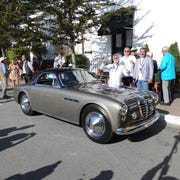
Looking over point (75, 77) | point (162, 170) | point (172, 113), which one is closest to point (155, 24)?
point (172, 113)

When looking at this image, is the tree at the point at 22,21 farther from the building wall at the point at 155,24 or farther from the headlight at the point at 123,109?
the headlight at the point at 123,109

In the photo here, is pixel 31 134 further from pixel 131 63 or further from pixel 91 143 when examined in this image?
pixel 131 63

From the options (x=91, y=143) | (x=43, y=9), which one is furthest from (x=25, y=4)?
(x=91, y=143)

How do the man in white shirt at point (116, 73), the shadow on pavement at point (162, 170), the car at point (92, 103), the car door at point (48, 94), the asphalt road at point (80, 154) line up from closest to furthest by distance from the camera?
the shadow on pavement at point (162, 170), the asphalt road at point (80, 154), the car at point (92, 103), the car door at point (48, 94), the man in white shirt at point (116, 73)

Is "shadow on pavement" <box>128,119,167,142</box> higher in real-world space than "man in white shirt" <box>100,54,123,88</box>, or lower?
lower

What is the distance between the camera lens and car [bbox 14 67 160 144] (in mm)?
4609

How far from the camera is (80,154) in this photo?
4363 millimetres

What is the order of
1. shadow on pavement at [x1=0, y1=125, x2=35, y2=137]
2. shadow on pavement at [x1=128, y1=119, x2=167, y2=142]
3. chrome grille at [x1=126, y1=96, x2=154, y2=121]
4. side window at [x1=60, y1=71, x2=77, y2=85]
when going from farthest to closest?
side window at [x1=60, y1=71, x2=77, y2=85] < shadow on pavement at [x1=0, y1=125, x2=35, y2=137] < shadow on pavement at [x1=128, y1=119, x2=167, y2=142] < chrome grille at [x1=126, y1=96, x2=154, y2=121]

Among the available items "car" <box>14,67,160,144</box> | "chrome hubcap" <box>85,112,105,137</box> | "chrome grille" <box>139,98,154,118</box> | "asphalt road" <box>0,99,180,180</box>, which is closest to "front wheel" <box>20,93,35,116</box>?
"car" <box>14,67,160,144</box>

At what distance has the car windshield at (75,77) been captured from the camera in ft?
19.7

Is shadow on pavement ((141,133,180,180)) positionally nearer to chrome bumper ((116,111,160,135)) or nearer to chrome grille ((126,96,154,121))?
chrome bumper ((116,111,160,135))

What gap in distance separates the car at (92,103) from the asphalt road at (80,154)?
0.33 m

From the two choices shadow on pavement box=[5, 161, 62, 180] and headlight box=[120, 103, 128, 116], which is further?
A: headlight box=[120, 103, 128, 116]

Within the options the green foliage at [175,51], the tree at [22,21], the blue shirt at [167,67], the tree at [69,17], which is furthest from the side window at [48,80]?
the green foliage at [175,51]
